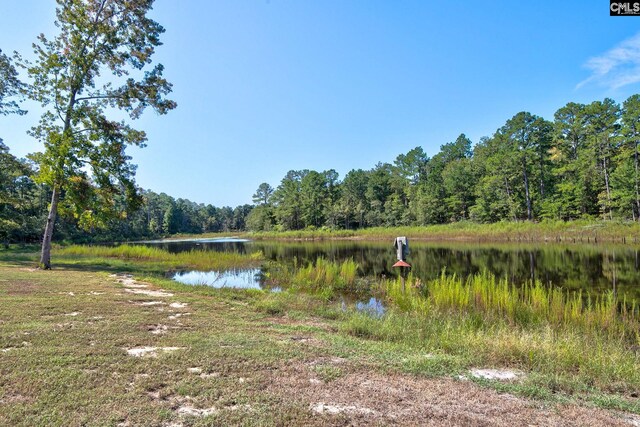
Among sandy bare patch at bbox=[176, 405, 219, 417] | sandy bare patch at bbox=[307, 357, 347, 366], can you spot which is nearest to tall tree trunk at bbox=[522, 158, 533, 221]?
sandy bare patch at bbox=[307, 357, 347, 366]

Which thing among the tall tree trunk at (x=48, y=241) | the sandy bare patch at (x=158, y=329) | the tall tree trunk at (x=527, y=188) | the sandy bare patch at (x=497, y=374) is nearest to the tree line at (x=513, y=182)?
the tall tree trunk at (x=527, y=188)

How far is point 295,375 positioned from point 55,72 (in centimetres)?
1738

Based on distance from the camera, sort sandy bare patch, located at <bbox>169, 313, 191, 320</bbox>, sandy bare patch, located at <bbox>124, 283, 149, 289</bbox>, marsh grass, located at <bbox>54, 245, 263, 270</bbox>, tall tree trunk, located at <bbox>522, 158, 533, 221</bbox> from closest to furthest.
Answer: sandy bare patch, located at <bbox>169, 313, 191, 320</bbox>, sandy bare patch, located at <bbox>124, 283, 149, 289</bbox>, marsh grass, located at <bbox>54, 245, 263, 270</bbox>, tall tree trunk, located at <bbox>522, 158, 533, 221</bbox>

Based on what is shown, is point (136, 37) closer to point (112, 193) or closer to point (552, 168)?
point (112, 193)

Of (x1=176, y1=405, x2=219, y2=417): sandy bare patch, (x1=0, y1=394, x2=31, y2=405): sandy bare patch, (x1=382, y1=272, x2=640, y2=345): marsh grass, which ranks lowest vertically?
(x1=382, y1=272, x2=640, y2=345): marsh grass

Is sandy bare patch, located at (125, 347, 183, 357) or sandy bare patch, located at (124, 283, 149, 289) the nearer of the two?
sandy bare patch, located at (125, 347, 183, 357)

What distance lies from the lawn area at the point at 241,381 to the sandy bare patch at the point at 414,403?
14mm

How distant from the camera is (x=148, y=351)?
473 centimetres

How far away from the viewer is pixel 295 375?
4113 mm

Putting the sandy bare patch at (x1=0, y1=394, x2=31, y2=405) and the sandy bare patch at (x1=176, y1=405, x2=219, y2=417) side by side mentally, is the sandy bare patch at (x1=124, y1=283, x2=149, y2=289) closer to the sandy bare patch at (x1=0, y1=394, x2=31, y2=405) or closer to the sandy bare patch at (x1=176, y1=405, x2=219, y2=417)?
the sandy bare patch at (x1=0, y1=394, x2=31, y2=405)

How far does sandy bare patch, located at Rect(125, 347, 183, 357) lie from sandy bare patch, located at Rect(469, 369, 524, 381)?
399 centimetres

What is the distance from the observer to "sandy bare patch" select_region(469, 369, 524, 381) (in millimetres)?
4332

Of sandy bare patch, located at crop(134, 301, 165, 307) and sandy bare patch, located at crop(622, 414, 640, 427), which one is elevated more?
sandy bare patch, located at crop(134, 301, 165, 307)

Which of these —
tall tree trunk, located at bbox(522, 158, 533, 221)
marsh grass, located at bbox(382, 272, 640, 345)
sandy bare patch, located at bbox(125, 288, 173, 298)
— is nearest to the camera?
marsh grass, located at bbox(382, 272, 640, 345)
